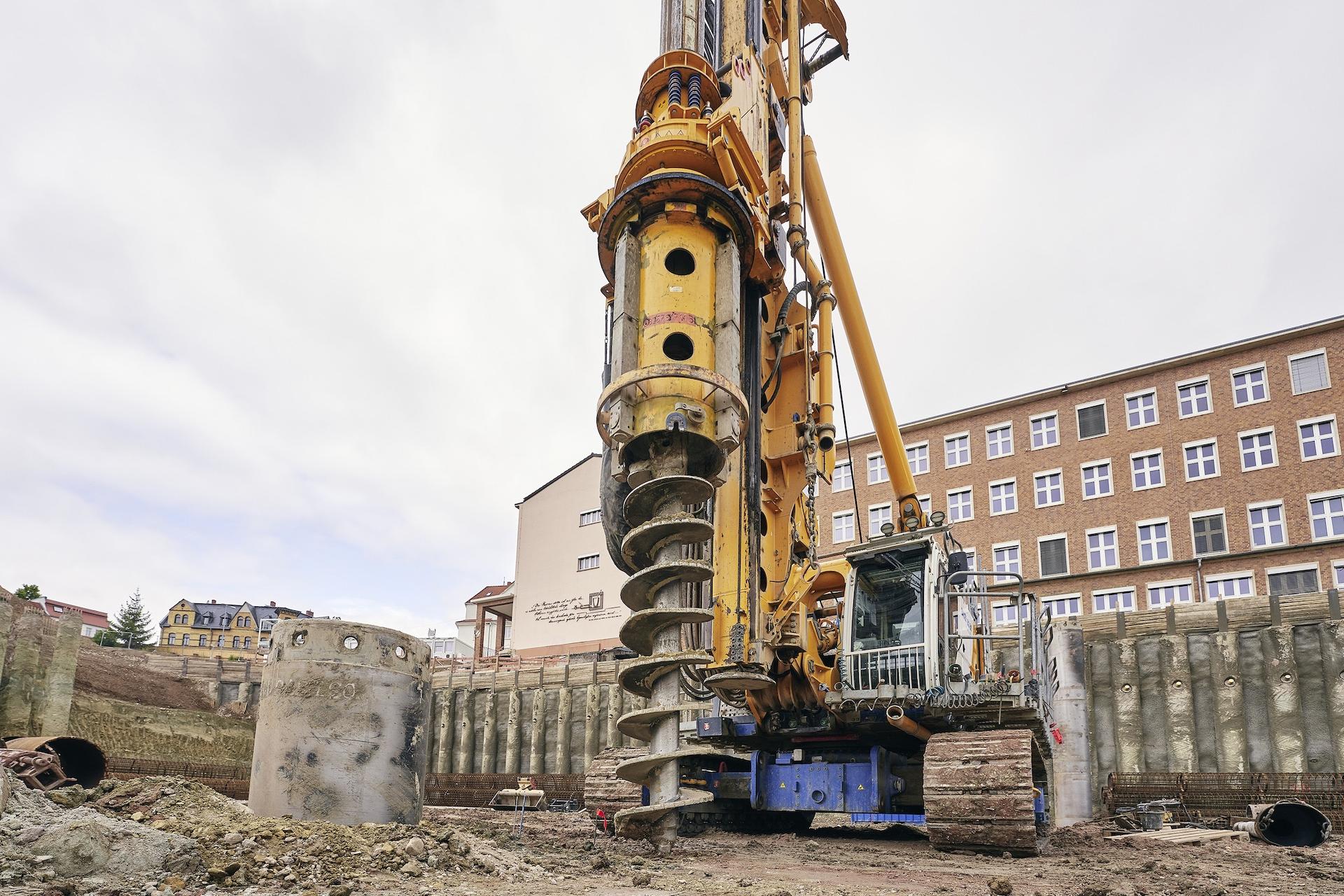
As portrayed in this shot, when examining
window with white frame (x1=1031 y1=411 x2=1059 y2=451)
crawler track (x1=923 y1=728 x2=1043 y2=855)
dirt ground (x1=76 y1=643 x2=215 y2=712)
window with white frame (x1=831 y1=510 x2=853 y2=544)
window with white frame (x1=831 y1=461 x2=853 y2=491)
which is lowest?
crawler track (x1=923 y1=728 x2=1043 y2=855)

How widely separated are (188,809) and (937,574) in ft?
25.3

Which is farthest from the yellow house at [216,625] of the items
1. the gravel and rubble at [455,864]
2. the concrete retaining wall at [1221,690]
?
the gravel and rubble at [455,864]

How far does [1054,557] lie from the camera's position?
134ft

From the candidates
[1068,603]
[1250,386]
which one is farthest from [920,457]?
[1250,386]

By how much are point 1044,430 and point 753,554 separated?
34106 mm

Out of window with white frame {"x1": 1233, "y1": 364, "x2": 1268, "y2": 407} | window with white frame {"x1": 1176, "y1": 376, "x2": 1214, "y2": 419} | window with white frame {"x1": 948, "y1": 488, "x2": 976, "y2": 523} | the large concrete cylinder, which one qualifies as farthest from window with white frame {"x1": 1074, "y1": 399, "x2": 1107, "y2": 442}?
the large concrete cylinder

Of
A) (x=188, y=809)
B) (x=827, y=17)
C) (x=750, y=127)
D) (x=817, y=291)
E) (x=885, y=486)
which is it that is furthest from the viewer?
(x=885, y=486)

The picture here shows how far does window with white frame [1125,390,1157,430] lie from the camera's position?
3978 centimetres

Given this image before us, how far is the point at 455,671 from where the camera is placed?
35688 mm

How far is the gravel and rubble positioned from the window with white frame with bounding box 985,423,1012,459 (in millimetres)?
32853

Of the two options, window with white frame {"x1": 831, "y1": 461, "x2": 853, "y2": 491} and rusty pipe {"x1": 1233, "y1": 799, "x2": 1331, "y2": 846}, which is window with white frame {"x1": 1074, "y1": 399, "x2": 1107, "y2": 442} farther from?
rusty pipe {"x1": 1233, "y1": 799, "x2": 1331, "y2": 846}

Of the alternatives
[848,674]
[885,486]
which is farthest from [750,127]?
[885,486]

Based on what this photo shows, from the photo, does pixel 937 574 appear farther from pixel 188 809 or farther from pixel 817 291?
pixel 188 809

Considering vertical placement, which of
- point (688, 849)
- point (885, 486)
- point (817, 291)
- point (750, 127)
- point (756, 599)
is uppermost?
point (885, 486)
